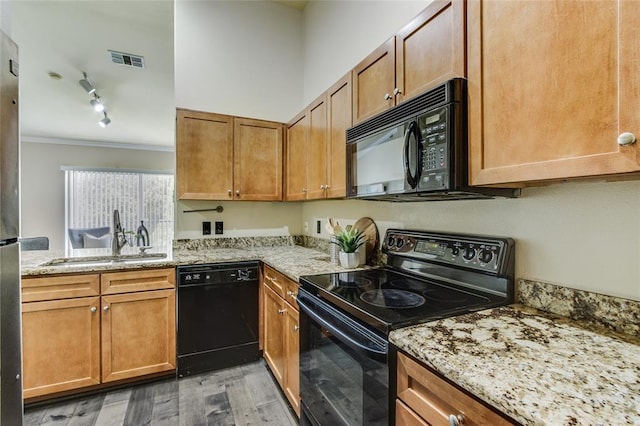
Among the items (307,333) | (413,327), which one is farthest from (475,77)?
(307,333)

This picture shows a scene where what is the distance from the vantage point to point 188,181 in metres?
2.55

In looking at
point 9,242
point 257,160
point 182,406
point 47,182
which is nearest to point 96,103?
point 257,160

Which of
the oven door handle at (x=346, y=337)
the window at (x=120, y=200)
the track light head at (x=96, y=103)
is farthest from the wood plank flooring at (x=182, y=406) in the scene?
the window at (x=120, y=200)

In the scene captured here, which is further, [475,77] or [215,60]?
[215,60]

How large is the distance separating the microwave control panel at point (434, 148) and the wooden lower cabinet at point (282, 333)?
965 mm

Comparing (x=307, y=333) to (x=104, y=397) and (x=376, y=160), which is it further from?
(x=104, y=397)

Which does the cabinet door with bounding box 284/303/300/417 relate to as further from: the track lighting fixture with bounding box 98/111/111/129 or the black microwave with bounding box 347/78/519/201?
the track lighting fixture with bounding box 98/111/111/129

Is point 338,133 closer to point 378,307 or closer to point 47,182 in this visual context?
point 378,307

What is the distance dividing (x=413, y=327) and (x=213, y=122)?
234cm

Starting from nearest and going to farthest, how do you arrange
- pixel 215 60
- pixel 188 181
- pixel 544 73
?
pixel 544 73 < pixel 188 181 < pixel 215 60

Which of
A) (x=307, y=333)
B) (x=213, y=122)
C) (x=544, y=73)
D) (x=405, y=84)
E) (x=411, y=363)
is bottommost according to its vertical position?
(x=307, y=333)

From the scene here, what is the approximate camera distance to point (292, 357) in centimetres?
180

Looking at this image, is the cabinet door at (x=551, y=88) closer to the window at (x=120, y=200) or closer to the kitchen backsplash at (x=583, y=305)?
the kitchen backsplash at (x=583, y=305)

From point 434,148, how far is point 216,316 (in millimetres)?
1952
